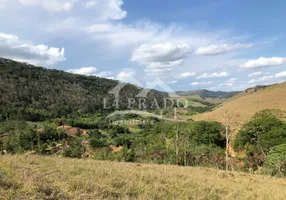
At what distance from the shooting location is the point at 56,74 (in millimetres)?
148250

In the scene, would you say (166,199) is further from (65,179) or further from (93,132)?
(93,132)

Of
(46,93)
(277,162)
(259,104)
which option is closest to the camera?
(277,162)

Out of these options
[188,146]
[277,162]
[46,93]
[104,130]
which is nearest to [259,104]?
[104,130]

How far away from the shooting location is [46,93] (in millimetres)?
121812

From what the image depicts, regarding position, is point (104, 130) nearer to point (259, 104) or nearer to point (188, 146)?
point (259, 104)

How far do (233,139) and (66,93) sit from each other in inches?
3524

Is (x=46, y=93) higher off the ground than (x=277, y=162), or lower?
higher

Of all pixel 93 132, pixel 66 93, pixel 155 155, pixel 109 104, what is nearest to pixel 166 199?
pixel 155 155

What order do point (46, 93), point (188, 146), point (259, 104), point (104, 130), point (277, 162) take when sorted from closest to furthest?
point (277, 162) → point (188, 146) → point (259, 104) → point (104, 130) → point (46, 93)

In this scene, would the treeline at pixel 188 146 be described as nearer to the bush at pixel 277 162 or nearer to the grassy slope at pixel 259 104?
the bush at pixel 277 162

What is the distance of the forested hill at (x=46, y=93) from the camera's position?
101306 mm

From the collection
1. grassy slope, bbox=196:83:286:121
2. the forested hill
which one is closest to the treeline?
grassy slope, bbox=196:83:286:121

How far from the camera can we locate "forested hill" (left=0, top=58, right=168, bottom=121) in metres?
101

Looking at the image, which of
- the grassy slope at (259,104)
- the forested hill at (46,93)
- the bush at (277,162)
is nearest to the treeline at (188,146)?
the bush at (277,162)
